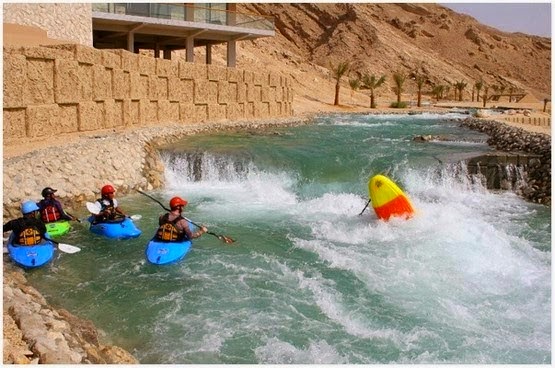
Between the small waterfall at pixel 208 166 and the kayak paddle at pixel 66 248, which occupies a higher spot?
the small waterfall at pixel 208 166

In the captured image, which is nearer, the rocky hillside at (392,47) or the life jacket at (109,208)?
the life jacket at (109,208)

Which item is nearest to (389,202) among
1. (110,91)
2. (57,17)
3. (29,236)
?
(29,236)

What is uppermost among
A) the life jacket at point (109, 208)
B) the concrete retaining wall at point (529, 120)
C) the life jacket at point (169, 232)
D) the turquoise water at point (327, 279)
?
the concrete retaining wall at point (529, 120)

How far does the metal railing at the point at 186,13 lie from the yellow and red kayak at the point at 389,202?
1649 centimetres

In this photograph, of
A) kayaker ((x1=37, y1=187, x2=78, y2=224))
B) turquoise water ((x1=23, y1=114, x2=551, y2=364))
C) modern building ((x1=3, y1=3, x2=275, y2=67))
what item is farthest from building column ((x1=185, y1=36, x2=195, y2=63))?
kayaker ((x1=37, y1=187, x2=78, y2=224))

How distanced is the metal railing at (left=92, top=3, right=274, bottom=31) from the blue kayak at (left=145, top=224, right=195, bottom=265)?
1703cm

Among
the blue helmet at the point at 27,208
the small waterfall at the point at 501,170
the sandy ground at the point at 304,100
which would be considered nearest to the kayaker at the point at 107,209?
the blue helmet at the point at 27,208

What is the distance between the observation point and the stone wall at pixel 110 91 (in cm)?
1377

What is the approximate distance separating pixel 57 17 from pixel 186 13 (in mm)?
6864

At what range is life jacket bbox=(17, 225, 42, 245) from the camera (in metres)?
8.02

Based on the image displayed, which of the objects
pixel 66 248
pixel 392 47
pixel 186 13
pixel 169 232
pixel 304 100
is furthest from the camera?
pixel 392 47

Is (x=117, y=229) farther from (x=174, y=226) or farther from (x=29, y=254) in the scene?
(x=29, y=254)

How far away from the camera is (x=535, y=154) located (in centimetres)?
1502

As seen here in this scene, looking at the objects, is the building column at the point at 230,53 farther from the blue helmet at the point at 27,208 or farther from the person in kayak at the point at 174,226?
the blue helmet at the point at 27,208
